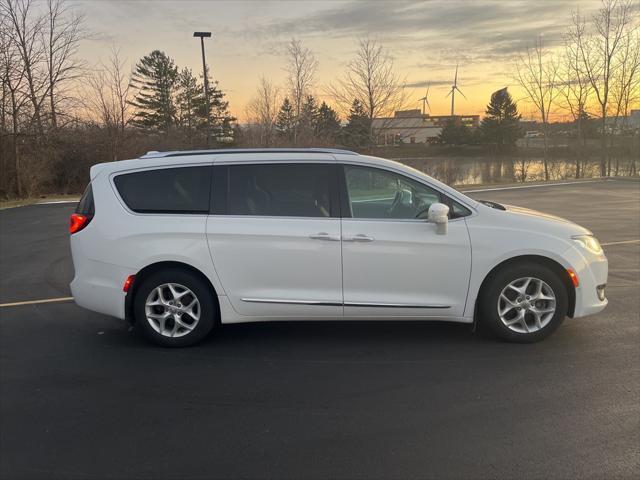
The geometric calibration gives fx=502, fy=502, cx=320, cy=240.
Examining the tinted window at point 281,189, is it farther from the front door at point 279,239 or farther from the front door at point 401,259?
the front door at point 401,259

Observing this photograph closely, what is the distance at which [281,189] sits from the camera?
4.64 m

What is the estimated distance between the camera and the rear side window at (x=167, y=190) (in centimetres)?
466

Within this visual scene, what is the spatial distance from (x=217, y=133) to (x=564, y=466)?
165 feet

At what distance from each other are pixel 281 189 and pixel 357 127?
855 inches

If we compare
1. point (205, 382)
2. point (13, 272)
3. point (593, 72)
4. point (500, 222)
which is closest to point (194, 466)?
point (205, 382)

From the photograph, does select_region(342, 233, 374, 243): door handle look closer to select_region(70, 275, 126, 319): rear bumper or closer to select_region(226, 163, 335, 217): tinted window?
select_region(226, 163, 335, 217): tinted window

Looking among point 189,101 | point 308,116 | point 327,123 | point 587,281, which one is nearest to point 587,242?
point 587,281

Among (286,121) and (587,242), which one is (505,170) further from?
(587,242)

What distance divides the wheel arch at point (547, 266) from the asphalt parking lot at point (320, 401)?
0.40m

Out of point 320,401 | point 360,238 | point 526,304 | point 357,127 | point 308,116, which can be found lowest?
point 320,401

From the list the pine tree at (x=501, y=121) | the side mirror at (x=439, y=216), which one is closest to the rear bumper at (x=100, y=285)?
the side mirror at (x=439, y=216)

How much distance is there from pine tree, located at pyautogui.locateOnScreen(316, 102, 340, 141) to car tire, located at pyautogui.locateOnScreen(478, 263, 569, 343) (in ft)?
78.5

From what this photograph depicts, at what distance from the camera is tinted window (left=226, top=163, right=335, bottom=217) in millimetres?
4578

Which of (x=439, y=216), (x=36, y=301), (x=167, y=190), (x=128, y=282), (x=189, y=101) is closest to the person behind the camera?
(x=439, y=216)
